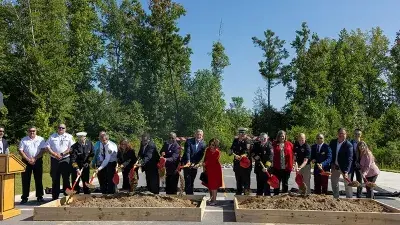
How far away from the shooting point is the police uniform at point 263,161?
10.4 m

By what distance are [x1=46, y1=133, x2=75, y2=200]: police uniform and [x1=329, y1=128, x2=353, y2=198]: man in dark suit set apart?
6.14 metres

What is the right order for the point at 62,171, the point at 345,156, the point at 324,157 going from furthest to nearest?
the point at 62,171 → the point at 324,157 → the point at 345,156

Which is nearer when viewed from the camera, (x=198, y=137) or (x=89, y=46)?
(x=198, y=137)

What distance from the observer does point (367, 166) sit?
10781mm

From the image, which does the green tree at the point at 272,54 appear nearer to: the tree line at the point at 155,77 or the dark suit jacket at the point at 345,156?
the tree line at the point at 155,77

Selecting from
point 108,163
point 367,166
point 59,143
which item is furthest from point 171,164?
point 367,166

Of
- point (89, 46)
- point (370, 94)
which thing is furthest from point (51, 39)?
point (370, 94)

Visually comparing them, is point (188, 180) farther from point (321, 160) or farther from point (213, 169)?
point (321, 160)

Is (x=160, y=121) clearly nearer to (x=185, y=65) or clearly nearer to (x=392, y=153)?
(x=185, y=65)

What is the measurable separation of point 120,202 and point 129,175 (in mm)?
1542

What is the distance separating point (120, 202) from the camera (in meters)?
9.00

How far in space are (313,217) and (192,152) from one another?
362 cm

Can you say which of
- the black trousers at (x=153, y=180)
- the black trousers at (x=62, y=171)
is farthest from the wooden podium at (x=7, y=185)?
the black trousers at (x=153, y=180)

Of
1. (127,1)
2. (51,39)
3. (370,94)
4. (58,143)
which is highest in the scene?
(127,1)
